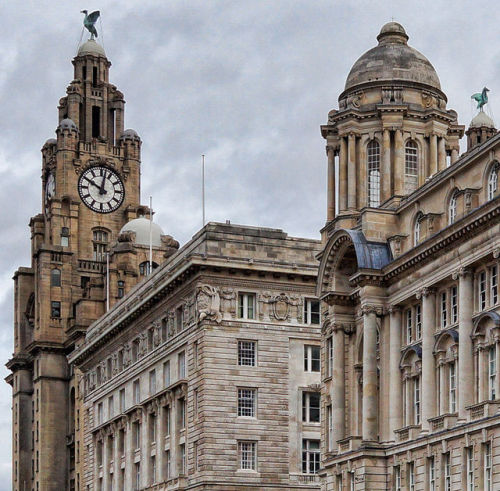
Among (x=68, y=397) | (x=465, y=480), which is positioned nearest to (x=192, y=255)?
(x=465, y=480)

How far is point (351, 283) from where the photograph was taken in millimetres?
82812

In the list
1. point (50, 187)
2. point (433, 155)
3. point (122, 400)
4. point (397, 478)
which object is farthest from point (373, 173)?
point (50, 187)

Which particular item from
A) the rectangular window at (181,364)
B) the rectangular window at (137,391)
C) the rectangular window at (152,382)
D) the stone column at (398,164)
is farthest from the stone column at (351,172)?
the rectangular window at (137,391)

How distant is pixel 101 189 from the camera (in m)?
169

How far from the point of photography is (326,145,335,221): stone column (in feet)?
295

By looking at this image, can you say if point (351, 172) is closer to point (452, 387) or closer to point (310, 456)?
point (452, 387)

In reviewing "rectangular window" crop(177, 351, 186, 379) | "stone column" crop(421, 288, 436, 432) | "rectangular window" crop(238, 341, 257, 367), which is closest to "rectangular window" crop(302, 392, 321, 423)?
"rectangular window" crop(238, 341, 257, 367)

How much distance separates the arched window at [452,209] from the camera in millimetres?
75625

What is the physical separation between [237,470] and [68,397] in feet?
201

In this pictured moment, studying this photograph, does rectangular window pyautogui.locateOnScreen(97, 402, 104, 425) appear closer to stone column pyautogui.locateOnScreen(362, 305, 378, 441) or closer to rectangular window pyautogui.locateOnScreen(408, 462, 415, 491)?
stone column pyautogui.locateOnScreen(362, 305, 378, 441)

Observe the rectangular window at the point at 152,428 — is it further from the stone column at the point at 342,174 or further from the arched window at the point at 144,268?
the arched window at the point at 144,268

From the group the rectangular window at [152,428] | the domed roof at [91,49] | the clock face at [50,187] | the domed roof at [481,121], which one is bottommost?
the rectangular window at [152,428]

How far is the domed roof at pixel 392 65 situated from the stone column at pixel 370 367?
16345 millimetres

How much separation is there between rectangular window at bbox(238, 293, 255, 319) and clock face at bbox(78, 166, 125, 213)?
223 ft
